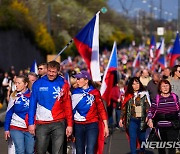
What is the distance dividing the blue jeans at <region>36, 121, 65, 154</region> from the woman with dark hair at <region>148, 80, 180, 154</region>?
1925 mm

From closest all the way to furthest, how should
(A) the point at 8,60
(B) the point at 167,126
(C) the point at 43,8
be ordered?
(B) the point at 167,126, (A) the point at 8,60, (C) the point at 43,8

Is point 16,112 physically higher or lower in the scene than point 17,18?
lower

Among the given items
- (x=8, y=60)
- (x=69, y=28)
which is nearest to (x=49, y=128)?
(x=8, y=60)

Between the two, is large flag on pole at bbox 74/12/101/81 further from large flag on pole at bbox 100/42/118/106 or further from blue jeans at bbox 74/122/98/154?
blue jeans at bbox 74/122/98/154

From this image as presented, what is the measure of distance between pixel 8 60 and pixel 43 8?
49.5 ft

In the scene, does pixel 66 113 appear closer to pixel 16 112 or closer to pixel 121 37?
pixel 16 112

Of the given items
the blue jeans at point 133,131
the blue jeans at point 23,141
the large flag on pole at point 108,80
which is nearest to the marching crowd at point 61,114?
the blue jeans at point 23,141

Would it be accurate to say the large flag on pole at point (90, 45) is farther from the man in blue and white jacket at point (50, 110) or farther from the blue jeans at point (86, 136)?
the man in blue and white jacket at point (50, 110)

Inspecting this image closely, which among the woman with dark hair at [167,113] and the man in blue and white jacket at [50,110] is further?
the woman with dark hair at [167,113]

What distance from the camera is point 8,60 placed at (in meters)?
45.0

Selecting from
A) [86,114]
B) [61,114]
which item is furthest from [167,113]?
[61,114]

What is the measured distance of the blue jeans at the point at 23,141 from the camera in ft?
33.4

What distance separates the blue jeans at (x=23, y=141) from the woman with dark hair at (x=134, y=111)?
2.58 m

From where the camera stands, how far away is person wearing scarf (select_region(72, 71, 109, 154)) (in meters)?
→ 10.4
